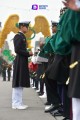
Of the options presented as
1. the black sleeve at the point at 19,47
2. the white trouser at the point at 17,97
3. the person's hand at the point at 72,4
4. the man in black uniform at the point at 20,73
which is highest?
the person's hand at the point at 72,4

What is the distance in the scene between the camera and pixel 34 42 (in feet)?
46.2

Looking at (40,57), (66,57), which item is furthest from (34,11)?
(66,57)

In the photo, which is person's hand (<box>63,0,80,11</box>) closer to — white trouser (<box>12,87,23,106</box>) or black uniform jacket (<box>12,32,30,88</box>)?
black uniform jacket (<box>12,32,30,88</box>)

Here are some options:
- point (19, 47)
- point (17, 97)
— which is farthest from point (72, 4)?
point (17, 97)

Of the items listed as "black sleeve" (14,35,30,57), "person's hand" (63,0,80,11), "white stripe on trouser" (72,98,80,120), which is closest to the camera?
"person's hand" (63,0,80,11)

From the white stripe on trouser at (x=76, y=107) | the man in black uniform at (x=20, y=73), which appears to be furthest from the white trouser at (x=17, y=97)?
the white stripe on trouser at (x=76, y=107)

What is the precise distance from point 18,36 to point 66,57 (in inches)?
98.8

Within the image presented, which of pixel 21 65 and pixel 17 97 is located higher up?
pixel 21 65

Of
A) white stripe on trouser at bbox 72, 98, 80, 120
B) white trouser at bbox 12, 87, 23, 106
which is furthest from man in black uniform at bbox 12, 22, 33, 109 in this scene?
white stripe on trouser at bbox 72, 98, 80, 120

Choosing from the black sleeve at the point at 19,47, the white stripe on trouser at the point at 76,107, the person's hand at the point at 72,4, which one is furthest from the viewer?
the black sleeve at the point at 19,47

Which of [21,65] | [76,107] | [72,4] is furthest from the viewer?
[21,65]

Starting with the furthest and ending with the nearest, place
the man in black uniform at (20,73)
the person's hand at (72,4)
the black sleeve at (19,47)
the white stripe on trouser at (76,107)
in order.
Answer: the man in black uniform at (20,73), the black sleeve at (19,47), the white stripe on trouser at (76,107), the person's hand at (72,4)

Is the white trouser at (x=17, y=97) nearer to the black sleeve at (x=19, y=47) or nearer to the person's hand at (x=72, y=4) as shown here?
the black sleeve at (x=19, y=47)

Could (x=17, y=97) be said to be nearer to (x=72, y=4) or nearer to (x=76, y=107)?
(x=76, y=107)
